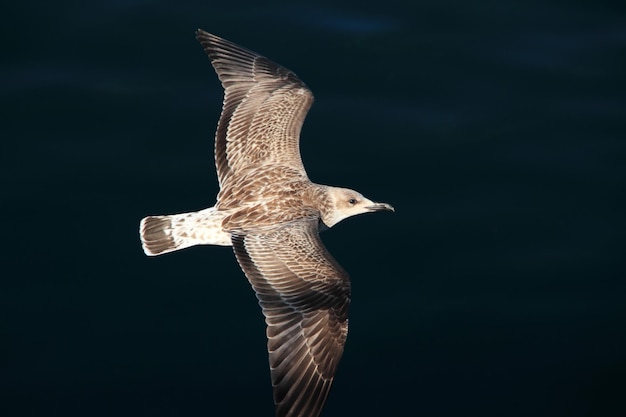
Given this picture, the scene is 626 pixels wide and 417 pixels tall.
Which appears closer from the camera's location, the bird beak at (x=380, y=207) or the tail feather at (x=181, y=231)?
the tail feather at (x=181, y=231)

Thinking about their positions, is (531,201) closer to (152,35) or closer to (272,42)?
(272,42)

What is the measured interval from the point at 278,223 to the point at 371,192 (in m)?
1.84

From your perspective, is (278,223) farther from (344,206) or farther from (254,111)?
(254,111)

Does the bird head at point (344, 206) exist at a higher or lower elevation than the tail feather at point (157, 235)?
higher

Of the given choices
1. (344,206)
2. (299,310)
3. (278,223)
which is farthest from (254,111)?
(299,310)

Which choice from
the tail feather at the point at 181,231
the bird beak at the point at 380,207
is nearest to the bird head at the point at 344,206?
the bird beak at the point at 380,207

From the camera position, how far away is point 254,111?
949 cm

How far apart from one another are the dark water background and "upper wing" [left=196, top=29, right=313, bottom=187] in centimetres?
63

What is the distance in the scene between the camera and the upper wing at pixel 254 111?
919 centimetres

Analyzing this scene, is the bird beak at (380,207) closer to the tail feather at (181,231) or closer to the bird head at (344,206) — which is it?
the bird head at (344,206)

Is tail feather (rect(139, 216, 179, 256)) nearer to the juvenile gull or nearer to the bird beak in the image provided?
the juvenile gull

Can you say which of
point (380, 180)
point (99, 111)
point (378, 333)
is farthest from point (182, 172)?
point (378, 333)

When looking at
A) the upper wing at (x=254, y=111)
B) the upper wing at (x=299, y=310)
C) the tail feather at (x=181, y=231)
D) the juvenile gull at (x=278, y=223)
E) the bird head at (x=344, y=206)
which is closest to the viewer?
the upper wing at (x=299, y=310)

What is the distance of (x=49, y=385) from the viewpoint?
7961mm
